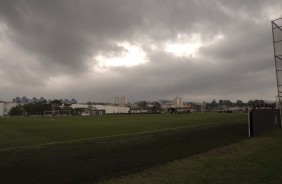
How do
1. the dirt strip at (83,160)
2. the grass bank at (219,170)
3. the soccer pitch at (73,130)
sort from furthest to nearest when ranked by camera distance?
1. the soccer pitch at (73,130)
2. the dirt strip at (83,160)
3. the grass bank at (219,170)

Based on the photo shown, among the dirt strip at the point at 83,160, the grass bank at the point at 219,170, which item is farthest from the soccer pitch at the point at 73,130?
the grass bank at the point at 219,170

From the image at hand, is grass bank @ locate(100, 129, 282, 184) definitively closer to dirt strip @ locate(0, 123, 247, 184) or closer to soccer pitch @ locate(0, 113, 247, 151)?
dirt strip @ locate(0, 123, 247, 184)

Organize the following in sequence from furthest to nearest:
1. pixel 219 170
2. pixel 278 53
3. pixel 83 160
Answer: pixel 278 53, pixel 83 160, pixel 219 170

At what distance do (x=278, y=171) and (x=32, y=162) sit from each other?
27.9 ft

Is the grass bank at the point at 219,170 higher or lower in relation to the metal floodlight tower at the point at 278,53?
lower

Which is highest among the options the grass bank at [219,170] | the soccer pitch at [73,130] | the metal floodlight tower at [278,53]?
the metal floodlight tower at [278,53]

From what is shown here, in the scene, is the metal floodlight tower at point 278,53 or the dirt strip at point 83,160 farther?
the metal floodlight tower at point 278,53

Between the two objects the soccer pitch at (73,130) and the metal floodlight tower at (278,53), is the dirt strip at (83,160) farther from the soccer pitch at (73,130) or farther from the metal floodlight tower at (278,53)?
the metal floodlight tower at (278,53)

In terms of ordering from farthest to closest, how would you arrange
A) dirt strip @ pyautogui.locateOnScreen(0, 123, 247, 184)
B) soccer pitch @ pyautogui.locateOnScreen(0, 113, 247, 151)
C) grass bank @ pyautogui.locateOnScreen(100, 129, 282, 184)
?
1. soccer pitch @ pyautogui.locateOnScreen(0, 113, 247, 151)
2. dirt strip @ pyautogui.locateOnScreen(0, 123, 247, 184)
3. grass bank @ pyautogui.locateOnScreen(100, 129, 282, 184)

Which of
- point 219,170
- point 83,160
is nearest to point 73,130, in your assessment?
point 83,160

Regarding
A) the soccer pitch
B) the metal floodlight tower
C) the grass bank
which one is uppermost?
the metal floodlight tower

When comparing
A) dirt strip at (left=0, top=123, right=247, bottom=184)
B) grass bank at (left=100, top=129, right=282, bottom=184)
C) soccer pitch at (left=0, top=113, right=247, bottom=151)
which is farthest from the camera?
soccer pitch at (left=0, top=113, right=247, bottom=151)

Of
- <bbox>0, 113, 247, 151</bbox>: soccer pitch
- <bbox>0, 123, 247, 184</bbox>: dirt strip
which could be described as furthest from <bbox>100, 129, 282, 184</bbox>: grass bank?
<bbox>0, 113, 247, 151</bbox>: soccer pitch

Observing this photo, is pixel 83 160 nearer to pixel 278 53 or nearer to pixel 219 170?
pixel 219 170
